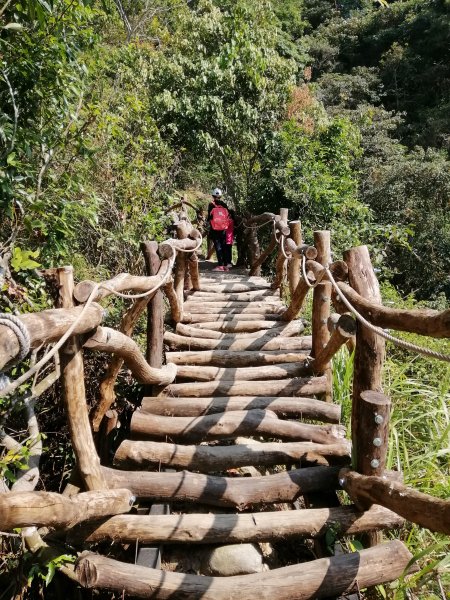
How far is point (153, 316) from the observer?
3.63 metres

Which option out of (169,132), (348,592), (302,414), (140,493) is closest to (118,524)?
(140,493)

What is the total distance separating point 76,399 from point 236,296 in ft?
13.9

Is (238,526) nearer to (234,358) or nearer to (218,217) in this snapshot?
(234,358)

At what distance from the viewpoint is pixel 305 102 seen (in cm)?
1033

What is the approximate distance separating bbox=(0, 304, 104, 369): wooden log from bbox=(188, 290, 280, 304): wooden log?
163 inches

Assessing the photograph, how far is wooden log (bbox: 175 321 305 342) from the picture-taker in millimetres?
4578

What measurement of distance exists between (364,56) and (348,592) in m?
25.0

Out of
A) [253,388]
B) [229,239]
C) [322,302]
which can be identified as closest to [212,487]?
[253,388]

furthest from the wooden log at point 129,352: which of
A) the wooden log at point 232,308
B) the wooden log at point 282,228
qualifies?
the wooden log at point 282,228

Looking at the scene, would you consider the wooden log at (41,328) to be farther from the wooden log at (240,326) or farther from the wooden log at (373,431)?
the wooden log at (240,326)

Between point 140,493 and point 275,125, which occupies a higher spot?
point 275,125

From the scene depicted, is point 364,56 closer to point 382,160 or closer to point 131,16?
point 382,160

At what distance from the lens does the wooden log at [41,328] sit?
1317 millimetres

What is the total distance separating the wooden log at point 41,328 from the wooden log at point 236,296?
4135 millimetres
